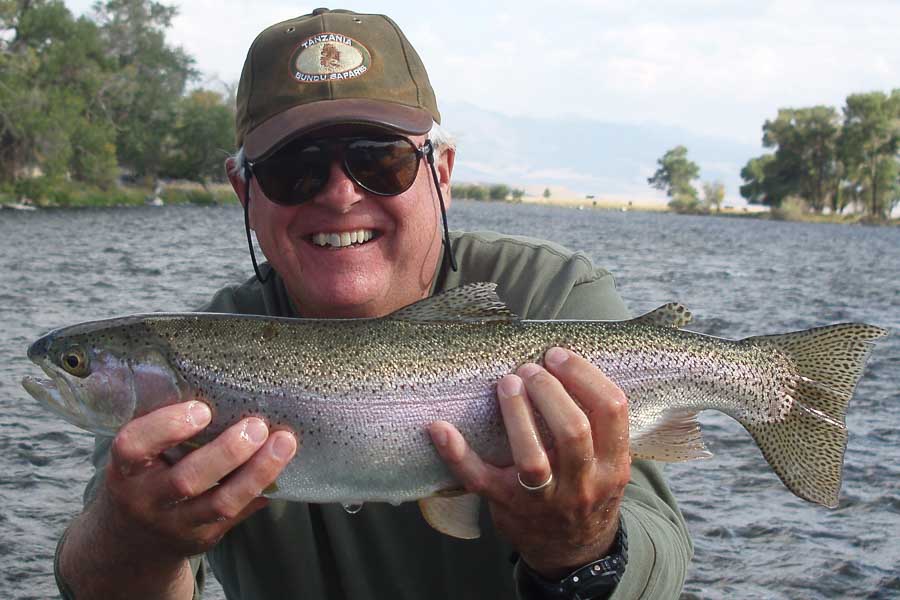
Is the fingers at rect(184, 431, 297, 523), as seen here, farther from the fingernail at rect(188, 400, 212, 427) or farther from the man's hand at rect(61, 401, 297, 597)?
the fingernail at rect(188, 400, 212, 427)

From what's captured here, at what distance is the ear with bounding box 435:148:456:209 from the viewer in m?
3.73

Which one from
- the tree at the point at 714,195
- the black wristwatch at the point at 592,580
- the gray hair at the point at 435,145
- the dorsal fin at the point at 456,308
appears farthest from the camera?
the tree at the point at 714,195

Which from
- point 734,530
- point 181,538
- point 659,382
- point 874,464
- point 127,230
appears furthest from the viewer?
point 127,230

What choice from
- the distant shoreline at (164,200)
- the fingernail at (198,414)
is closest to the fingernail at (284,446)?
the fingernail at (198,414)

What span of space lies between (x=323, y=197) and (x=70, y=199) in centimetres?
5555

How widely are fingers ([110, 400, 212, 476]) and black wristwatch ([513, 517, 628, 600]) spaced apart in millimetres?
1122

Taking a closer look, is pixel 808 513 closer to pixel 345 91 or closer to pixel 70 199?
pixel 345 91

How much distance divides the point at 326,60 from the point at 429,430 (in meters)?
1.42

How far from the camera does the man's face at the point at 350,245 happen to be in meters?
3.33

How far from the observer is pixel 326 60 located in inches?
133

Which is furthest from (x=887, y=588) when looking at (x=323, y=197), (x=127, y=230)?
(x=127, y=230)

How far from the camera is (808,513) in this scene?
8.06 metres

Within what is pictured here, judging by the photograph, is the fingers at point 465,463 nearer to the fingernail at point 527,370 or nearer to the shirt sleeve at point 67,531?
the fingernail at point 527,370

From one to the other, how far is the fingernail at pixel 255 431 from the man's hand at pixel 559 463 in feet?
1.61
